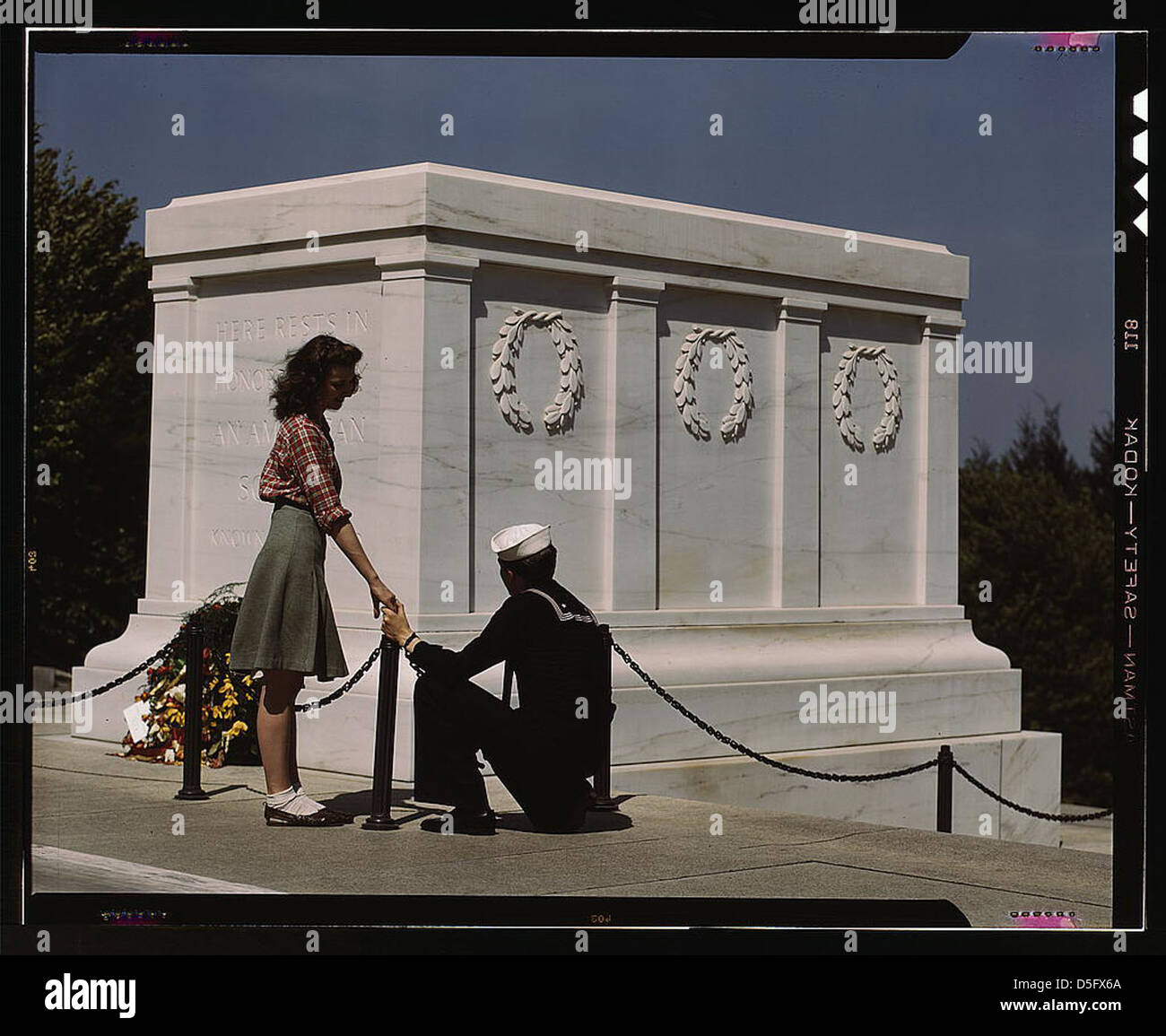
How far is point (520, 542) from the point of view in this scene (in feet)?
28.6

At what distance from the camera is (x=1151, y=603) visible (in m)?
6.98

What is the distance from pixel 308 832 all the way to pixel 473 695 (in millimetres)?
1075

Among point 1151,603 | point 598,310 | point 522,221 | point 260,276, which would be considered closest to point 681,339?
point 598,310

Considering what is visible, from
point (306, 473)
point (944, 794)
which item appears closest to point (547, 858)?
point (306, 473)

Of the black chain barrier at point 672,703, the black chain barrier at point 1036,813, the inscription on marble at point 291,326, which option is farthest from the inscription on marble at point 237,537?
the black chain barrier at point 1036,813

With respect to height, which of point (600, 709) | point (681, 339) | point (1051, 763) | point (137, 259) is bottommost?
point (1051, 763)

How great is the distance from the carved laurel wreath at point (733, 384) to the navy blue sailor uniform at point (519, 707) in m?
4.33

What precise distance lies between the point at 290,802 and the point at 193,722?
1083mm

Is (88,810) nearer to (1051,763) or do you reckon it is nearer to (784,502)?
(784,502)

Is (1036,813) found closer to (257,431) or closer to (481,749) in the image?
(481,749)

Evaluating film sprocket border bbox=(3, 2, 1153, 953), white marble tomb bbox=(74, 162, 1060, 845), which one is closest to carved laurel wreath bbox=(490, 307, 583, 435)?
white marble tomb bbox=(74, 162, 1060, 845)

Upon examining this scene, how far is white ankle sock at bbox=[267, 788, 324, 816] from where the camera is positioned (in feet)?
29.6

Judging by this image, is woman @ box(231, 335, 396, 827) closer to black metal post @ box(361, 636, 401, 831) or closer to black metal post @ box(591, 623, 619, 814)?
black metal post @ box(361, 636, 401, 831)

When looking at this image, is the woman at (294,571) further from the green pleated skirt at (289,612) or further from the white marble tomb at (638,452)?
the white marble tomb at (638,452)
